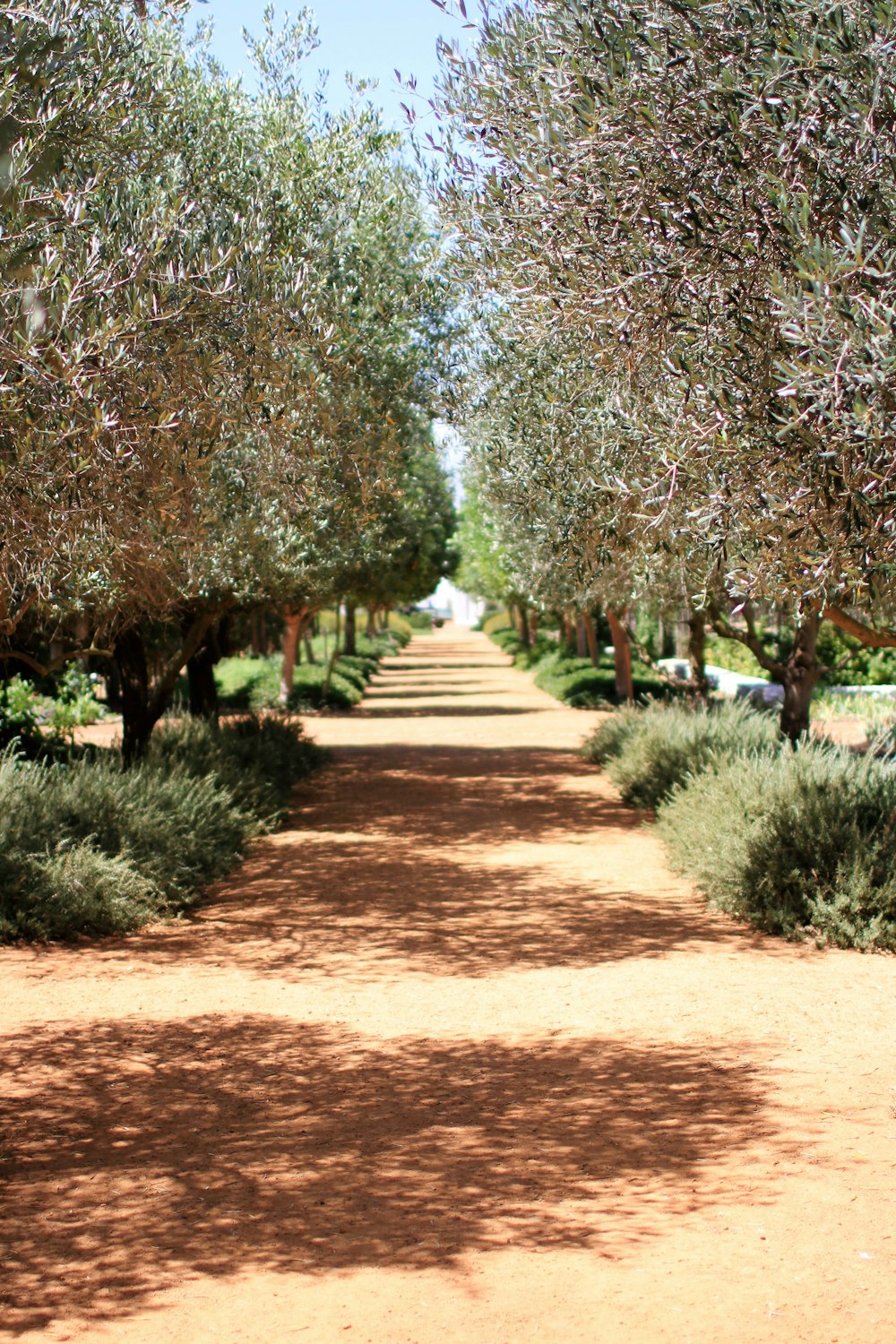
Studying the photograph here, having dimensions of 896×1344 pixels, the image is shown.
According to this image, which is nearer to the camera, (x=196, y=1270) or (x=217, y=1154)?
(x=196, y=1270)

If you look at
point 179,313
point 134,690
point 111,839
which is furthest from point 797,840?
point 134,690

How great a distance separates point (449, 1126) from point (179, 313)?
392 centimetres

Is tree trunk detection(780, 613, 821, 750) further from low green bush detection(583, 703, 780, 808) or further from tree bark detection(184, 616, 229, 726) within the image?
tree bark detection(184, 616, 229, 726)

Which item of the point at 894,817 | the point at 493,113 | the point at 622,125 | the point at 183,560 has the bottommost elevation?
the point at 894,817

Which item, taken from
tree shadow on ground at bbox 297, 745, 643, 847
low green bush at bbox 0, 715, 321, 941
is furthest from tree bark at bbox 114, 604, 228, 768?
tree shadow on ground at bbox 297, 745, 643, 847

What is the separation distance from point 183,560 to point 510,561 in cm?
980

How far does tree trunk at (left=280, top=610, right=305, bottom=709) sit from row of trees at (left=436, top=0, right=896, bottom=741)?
2220cm

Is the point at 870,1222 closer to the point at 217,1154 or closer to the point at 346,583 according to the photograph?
the point at 217,1154

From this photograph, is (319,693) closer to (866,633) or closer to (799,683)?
(799,683)

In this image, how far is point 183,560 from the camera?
10672 mm

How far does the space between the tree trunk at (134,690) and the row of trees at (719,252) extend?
8739 mm

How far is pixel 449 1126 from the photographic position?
20.1 ft

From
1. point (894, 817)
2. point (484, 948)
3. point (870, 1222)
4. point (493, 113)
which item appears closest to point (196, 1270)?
point (870, 1222)

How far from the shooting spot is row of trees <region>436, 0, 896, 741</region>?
5.43 metres
